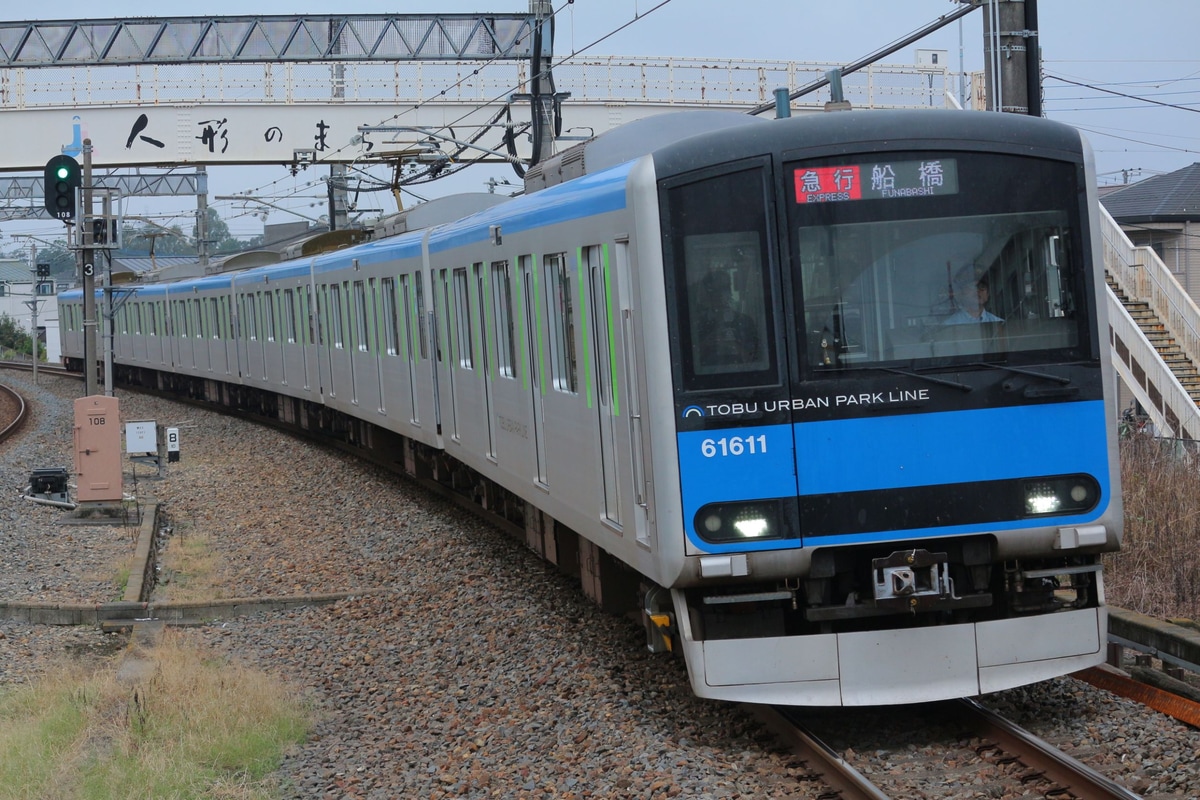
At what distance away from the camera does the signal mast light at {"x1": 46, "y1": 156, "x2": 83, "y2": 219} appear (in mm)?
17062

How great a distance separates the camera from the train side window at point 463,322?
10.9 meters

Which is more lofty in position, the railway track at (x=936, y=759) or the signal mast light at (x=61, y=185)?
the signal mast light at (x=61, y=185)

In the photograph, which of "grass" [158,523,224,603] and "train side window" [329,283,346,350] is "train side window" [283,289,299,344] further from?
"grass" [158,523,224,603]

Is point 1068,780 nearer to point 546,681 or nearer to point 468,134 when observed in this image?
point 546,681

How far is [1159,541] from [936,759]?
3556 millimetres

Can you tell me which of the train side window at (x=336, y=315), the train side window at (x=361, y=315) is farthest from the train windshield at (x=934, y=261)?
the train side window at (x=336, y=315)

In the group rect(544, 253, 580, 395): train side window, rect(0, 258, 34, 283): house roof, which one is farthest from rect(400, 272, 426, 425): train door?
rect(0, 258, 34, 283): house roof

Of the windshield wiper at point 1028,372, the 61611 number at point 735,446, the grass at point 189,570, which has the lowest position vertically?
the grass at point 189,570

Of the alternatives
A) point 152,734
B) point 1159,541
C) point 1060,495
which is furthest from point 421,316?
point 1060,495

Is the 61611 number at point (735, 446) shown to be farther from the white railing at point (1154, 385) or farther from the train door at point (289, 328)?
the train door at point (289, 328)

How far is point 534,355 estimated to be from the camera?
866 cm

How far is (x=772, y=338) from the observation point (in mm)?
6008

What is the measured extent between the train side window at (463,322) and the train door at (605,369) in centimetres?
384

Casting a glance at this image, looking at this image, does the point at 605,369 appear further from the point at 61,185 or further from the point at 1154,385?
the point at 61,185
